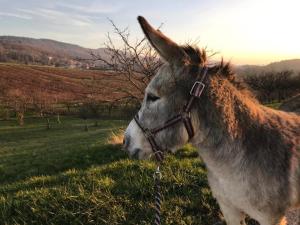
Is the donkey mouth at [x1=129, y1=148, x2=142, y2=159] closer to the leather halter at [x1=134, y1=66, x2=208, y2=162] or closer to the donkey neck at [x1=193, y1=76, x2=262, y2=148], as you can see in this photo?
the leather halter at [x1=134, y1=66, x2=208, y2=162]

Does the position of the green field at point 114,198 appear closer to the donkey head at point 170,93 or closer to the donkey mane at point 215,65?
the donkey head at point 170,93

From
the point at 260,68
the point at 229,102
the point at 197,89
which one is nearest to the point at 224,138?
the point at 229,102

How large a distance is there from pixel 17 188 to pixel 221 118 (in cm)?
525

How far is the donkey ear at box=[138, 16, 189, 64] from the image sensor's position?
3146 mm

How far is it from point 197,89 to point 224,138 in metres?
0.55

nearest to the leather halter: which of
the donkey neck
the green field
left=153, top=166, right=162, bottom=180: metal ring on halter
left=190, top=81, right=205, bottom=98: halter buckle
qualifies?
left=190, top=81, right=205, bottom=98: halter buckle

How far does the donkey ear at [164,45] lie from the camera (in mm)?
3146

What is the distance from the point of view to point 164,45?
3.20 metres

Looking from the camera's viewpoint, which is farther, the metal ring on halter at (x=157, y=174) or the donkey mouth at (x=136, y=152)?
the metal ring on halter at (x=157, y=174)

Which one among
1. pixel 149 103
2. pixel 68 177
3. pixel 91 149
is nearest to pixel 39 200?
pixel 68 177

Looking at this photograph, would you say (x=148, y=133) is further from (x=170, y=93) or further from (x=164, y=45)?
(x=164, y=45)

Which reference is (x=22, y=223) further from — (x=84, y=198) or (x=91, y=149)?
(x=91, y=149)

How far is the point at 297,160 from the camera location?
11.4 feet

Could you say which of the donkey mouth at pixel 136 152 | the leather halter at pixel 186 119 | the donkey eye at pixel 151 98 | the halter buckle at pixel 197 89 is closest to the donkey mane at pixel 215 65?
the leather halter at pixel 186 119
